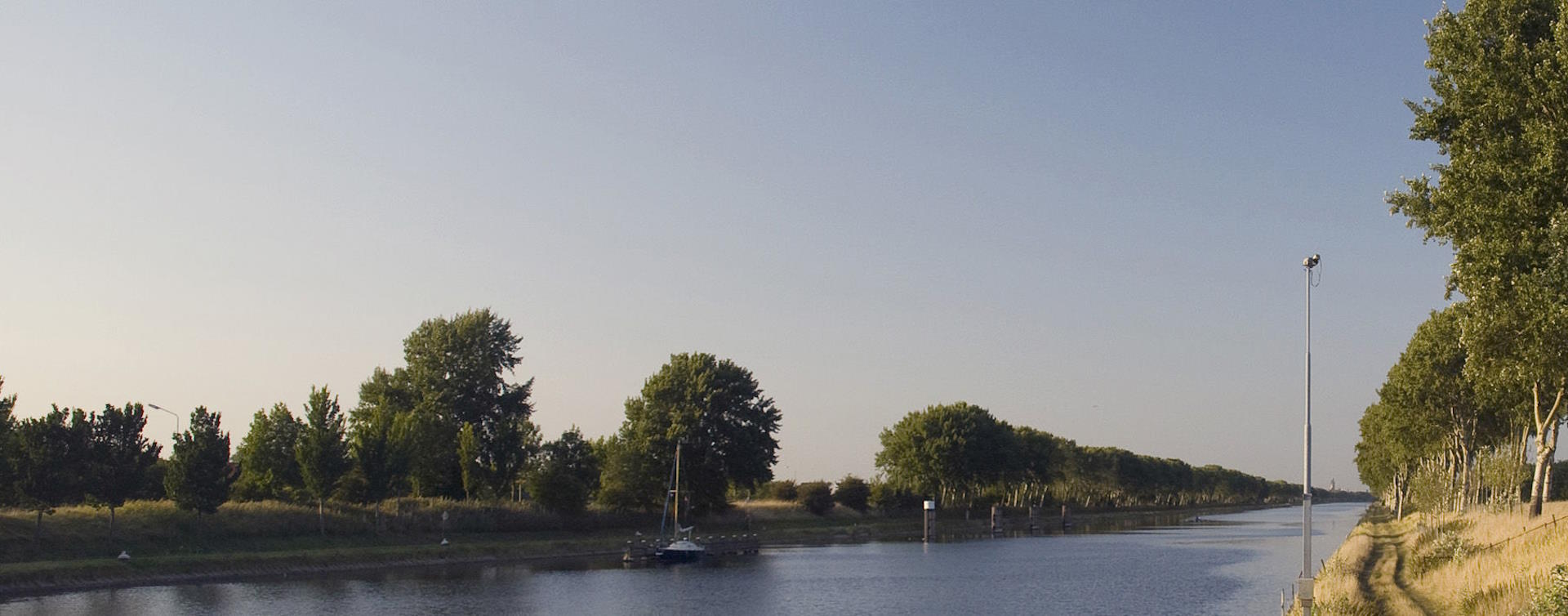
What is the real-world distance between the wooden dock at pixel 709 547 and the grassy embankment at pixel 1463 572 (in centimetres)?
4973

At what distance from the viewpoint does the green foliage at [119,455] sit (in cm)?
6912

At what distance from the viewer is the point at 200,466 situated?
73.9 m

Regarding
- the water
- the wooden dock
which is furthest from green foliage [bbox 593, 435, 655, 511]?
the water

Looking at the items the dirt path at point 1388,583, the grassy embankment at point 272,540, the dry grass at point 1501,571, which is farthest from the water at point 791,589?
the dry grass at point 1501,571

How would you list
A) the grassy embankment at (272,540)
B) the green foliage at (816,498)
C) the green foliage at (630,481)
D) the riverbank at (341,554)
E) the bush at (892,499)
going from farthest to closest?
the bush at (892,499), the green foliage at (816,498), the green foliage at (630,481), the grassy embankment at (272,540), the riverbank at (341,554)

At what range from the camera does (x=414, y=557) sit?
83.8 meters

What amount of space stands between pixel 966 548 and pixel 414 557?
56558mm

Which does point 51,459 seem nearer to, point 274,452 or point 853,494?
point 274,452

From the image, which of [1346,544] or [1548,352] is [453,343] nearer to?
[1346,544]

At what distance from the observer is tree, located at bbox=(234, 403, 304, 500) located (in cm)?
8844

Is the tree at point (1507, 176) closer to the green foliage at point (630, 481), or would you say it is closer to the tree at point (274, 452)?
the tree at point (274, 452)

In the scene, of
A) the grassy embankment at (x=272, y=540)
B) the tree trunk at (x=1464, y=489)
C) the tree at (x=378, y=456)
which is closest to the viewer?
the grassy embankment at (x=272, y=540)

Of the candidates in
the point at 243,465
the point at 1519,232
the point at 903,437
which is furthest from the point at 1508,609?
the point at 903,437

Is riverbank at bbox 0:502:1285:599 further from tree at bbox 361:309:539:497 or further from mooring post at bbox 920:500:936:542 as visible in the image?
tree at bbox 361:309:539:497
